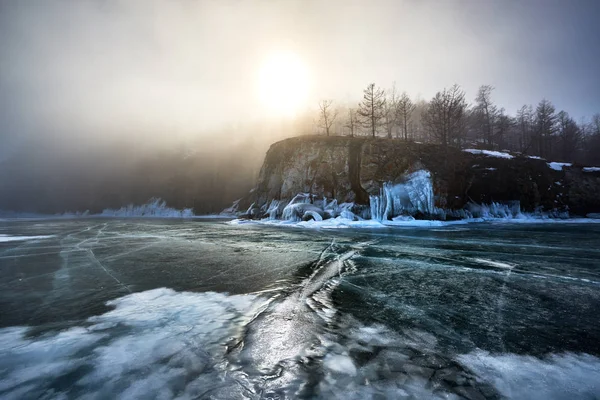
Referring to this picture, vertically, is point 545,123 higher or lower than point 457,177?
higher

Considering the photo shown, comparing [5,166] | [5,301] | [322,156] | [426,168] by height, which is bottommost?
[5,301]

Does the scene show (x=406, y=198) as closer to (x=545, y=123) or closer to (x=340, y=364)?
(x=340, y=364)

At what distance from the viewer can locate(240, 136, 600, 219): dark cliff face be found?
27.3 metres

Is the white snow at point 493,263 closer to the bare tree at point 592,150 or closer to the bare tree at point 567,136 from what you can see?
the bare tree at point 567,136

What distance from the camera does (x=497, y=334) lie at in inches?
131

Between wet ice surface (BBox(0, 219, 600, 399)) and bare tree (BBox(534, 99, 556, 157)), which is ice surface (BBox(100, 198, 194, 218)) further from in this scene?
bare tree (BBox(534, 99, 556, 157))

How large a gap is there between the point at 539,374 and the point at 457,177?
30167 mm

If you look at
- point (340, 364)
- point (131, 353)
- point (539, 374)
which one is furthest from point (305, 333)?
point (539, 374)

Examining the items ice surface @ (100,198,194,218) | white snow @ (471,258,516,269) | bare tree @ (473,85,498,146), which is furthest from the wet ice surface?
ice surface @ (100,198,194,218)

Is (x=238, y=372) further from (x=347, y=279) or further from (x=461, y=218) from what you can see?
(x=461, y=218)

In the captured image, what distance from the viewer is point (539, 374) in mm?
2426

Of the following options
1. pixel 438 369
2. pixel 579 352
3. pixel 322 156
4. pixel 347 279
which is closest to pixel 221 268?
pixel 347 279

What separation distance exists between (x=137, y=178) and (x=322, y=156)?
7506 cm

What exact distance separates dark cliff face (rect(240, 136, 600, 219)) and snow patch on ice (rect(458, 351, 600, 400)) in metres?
25.3
